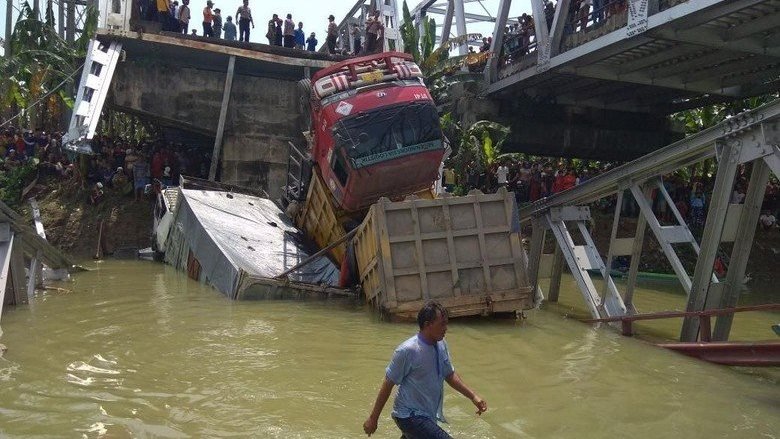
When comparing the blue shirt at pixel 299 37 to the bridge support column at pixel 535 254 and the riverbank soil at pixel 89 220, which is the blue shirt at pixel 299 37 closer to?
the riverbank soil at pixel 89 220

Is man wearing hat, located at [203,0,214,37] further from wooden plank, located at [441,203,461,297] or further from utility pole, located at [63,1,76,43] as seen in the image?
wooden plank, located at [441,203,461,297]

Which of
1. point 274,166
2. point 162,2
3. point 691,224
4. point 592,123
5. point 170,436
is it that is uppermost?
point 162,2

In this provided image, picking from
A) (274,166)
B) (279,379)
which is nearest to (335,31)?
(274,166)

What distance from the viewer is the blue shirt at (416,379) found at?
12.1 feet

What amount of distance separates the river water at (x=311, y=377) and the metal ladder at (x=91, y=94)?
647 cm

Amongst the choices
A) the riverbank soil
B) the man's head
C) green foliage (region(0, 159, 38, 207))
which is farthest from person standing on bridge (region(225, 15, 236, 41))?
the man's head

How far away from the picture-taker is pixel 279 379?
6.03m

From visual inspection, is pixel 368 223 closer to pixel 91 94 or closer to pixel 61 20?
pixel 91 94

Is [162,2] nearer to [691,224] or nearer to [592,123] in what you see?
[592,123]

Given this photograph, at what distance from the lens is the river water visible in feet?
16.2

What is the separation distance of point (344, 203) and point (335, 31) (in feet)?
42.0

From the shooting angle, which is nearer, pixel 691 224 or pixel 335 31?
pixel 691 224

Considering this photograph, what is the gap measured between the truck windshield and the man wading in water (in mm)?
6543

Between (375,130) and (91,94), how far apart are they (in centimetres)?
972
